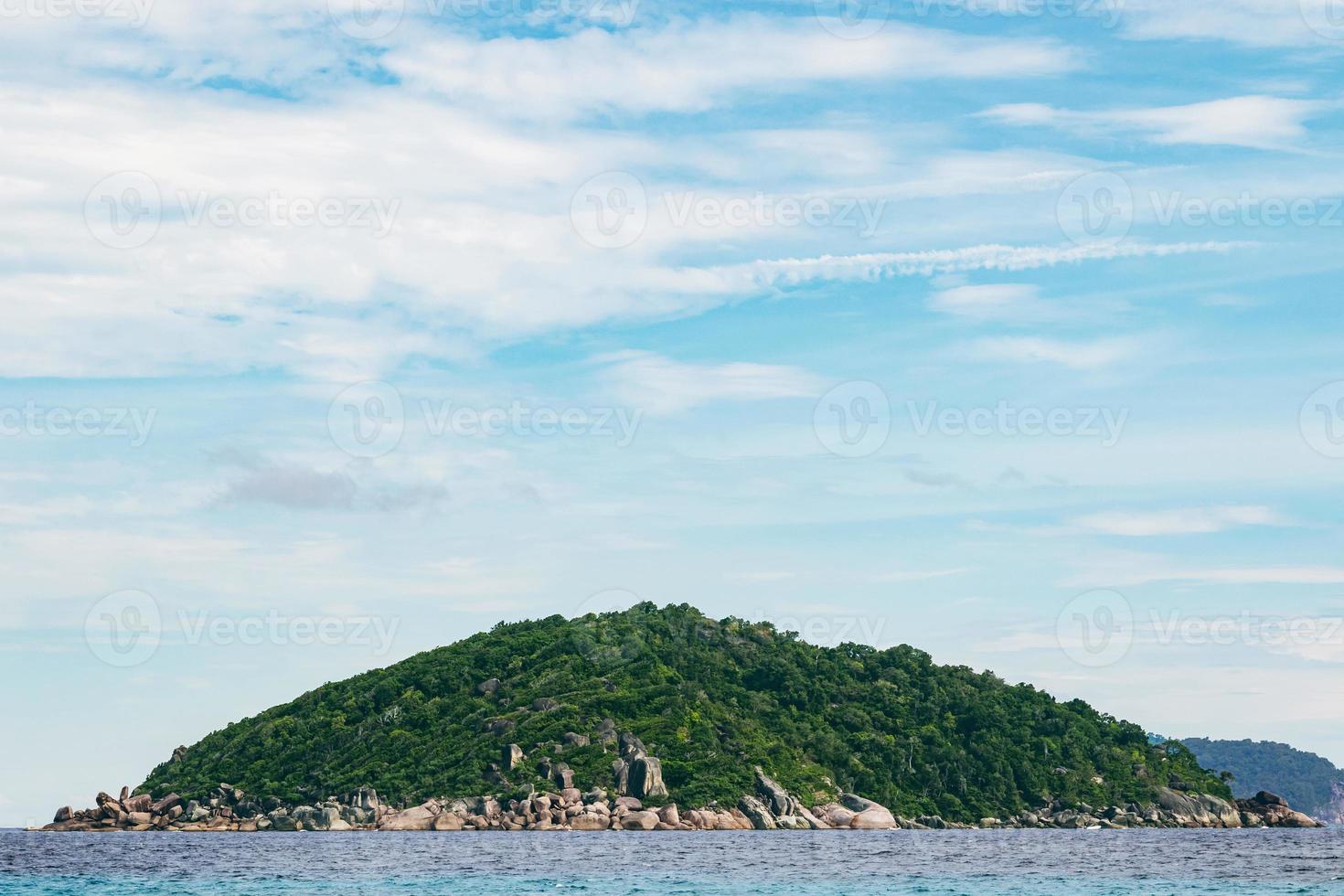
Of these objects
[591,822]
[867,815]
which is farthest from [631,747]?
[867,815]

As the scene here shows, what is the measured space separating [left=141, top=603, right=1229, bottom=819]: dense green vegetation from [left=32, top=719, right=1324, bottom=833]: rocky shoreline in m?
2.03

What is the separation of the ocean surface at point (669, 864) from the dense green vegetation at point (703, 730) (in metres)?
23.7

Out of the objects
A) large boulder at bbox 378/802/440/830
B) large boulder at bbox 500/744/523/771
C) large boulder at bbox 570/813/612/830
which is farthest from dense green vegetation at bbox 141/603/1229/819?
large boulder at bbox 570/813/612/830

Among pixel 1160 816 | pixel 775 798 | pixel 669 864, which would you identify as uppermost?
pixel 775 798

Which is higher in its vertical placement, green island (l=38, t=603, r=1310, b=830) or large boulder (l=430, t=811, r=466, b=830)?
green island (l=38, t=603, r=1310, b=830)

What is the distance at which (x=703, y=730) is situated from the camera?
519ft

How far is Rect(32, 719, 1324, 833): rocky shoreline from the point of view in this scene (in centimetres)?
13925

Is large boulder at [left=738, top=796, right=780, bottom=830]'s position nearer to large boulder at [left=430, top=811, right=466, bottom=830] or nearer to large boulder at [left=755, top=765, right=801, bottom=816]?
large boulder at [left=755, top=765, right=801, bottom=816]

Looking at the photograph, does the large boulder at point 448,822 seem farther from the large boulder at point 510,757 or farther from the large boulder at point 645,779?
the large boulder at point 645,779

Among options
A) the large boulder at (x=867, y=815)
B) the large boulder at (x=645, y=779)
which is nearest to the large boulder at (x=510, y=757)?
the large boulder at (x=645, y=779)

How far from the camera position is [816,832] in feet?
438

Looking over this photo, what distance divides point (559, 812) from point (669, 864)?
57.5 m

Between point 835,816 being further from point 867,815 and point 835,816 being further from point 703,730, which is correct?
point 703,730

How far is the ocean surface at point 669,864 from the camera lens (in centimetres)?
6769
